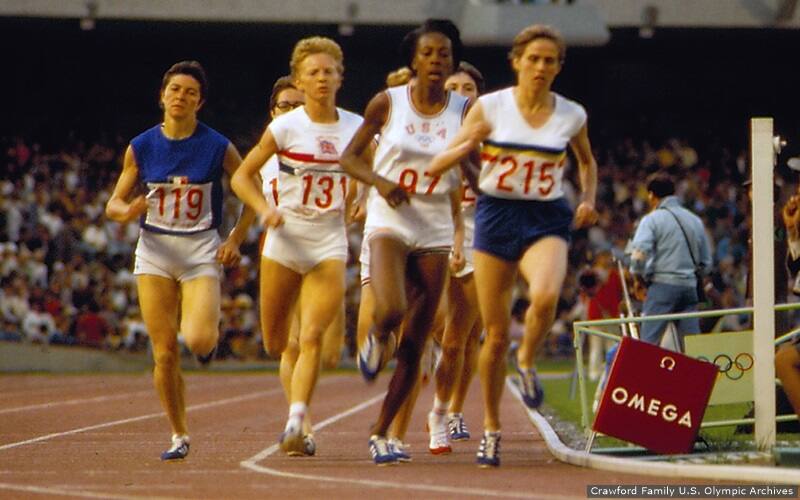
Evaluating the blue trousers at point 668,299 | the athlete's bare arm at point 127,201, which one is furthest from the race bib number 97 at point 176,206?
the blue trousers at point 668,299

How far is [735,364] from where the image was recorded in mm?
12438

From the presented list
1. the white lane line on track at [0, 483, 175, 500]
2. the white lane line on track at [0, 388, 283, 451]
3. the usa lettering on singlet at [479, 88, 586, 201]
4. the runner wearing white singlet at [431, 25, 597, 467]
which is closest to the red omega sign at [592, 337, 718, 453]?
the runner wearing white singlet at [431, 25, 597, 467]

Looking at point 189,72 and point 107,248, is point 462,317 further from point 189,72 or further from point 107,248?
point 107,248

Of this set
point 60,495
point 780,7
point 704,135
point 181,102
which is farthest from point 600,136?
point 60,495

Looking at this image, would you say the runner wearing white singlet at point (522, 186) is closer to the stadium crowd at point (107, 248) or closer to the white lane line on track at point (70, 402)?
the white lane line on track at point (70, 402)

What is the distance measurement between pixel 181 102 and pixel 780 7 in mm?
28786

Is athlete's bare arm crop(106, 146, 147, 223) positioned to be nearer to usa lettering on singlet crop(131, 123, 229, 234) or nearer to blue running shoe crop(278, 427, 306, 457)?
usa lettering on singlet crop(131, 123, 229, 234)

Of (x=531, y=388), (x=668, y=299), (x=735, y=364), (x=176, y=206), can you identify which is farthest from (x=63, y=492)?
(x=668, y=299)

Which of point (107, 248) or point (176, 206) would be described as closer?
point (176, 206)

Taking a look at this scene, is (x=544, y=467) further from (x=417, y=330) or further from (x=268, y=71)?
(x=268, y=71)

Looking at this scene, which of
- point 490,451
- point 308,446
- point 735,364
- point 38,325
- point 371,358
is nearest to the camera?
point 371,358

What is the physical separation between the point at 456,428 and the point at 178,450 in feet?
9.43

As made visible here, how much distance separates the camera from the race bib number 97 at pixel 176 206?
11.7m

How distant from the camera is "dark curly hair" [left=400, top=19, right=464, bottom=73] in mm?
10875
